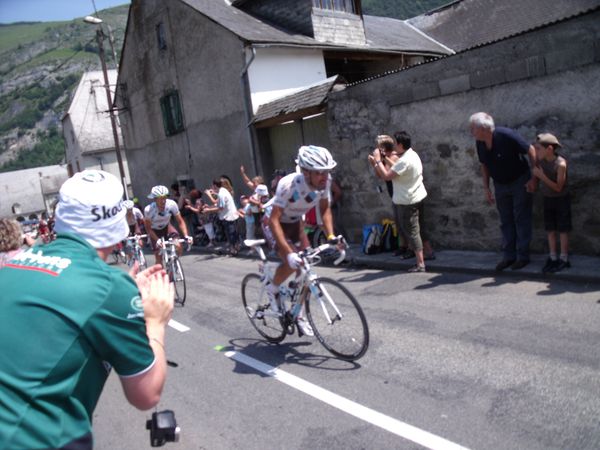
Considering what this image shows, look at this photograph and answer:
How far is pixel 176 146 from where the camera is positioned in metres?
20.5

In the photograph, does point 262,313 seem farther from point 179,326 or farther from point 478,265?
point 478,265

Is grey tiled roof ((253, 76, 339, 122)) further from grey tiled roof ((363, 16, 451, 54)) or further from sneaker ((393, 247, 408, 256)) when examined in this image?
grey tiled roof ((363, 16, 451, 54))

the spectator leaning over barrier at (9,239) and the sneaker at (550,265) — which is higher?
the spectator leaning over barrier at (9,239)

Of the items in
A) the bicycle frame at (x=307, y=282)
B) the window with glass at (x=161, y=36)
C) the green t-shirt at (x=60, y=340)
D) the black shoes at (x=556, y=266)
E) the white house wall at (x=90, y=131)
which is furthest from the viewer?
the white house wall at (x=90, y=131)

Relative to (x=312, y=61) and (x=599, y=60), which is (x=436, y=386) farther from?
(x=312, y=61)

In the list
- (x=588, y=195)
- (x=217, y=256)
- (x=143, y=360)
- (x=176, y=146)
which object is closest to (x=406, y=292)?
(x=588, y=195)

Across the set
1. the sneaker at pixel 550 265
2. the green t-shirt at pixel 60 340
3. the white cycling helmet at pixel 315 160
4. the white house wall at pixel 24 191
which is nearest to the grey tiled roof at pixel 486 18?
the sneaker at pixel 550 265

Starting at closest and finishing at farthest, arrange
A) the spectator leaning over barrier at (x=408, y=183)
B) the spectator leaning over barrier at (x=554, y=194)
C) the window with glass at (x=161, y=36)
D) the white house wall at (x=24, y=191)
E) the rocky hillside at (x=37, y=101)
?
the spectator leaning over barrier at (x=554, y=194) → the spectator leaning over barrier at (x=408, y=183) → the window with glass at (x=161, y=36) → the white house wall at (x=24, y=191) → the rocky hillside at (x=37, y=101)

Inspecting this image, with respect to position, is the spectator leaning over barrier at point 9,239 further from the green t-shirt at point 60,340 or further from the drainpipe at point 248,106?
the drainpipe at point 248,106

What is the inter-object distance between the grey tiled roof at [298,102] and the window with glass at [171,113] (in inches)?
217

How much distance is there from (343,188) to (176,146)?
1089 cm

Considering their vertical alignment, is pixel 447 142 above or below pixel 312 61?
below

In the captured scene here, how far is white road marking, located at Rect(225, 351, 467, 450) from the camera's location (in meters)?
3.52

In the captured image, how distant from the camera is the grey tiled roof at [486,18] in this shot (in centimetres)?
2159
